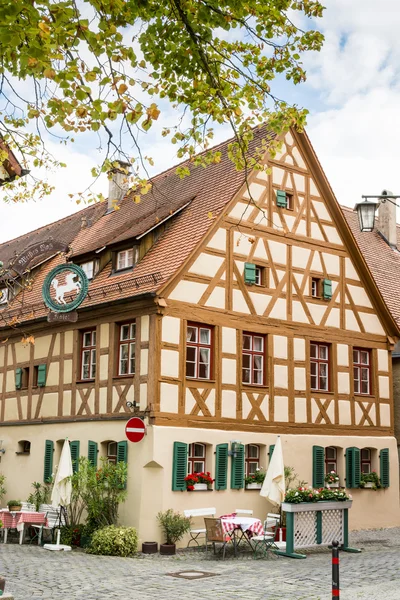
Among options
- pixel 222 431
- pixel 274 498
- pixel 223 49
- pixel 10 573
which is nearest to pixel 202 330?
pixel 222 431

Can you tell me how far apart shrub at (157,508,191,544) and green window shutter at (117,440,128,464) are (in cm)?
146

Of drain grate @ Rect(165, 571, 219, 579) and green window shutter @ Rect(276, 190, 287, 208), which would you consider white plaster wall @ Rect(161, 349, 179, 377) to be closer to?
drain grate @ Rect(165, 571, 219, 579)

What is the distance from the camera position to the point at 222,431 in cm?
1812

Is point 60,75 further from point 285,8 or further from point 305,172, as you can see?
point 305,172

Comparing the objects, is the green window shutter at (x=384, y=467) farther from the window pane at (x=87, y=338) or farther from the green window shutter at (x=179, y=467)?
the window pane at (x=87, y=338)

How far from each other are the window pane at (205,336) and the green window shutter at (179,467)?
8.31ft

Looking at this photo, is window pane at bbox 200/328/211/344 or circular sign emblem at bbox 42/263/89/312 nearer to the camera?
circular sign emblem at bbox 42/263/89/312

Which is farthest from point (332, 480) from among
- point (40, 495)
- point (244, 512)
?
point (40, 495)

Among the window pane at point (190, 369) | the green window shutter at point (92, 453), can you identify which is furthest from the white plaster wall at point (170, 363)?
the green window shutter at point (92, 453)

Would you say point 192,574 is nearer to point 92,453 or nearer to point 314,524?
point 314,524

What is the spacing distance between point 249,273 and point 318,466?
205 inches

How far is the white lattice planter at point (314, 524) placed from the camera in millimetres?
15617

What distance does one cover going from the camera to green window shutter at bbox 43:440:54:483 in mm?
19656

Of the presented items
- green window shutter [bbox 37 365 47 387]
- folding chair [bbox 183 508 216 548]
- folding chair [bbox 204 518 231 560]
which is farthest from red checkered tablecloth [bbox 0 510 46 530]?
folding chair [bbox 204 518 231 560]
